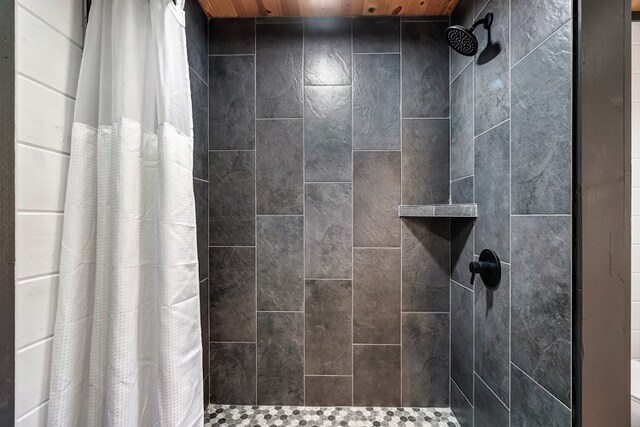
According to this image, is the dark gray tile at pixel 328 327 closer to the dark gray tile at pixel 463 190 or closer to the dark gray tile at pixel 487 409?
the dark gray tile at pixel 487 409

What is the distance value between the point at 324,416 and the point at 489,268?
0.94 meters

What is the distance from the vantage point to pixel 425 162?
46.9 inches

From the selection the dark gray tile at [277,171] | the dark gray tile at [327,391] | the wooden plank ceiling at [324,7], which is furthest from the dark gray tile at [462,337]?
the wooden plank ceiling at [324,7]

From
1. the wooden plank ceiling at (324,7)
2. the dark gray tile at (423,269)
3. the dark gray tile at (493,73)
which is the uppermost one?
the wooden plank ceiling at (324,7)

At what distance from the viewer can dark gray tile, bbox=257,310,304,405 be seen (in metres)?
1.18

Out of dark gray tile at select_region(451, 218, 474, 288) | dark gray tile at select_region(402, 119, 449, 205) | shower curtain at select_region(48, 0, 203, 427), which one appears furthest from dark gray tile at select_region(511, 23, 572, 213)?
shower curtain at select_region(48, 0, 203, 427)

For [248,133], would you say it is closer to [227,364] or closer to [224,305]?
[224,305]

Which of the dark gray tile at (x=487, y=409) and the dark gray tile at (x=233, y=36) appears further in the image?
the dark gray tile at (x=233, y=36)

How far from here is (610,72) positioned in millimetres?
561

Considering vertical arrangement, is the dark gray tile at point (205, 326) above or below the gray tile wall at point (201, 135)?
below

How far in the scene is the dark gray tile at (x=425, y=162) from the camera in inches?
46.8

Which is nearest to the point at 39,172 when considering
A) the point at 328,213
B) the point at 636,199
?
the point at 328,213

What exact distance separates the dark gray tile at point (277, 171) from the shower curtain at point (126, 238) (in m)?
0.50

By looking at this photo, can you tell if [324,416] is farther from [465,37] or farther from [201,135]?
[465,37]
